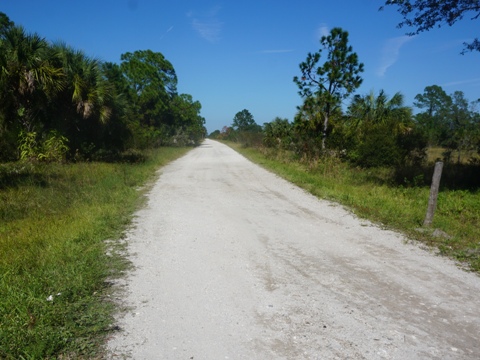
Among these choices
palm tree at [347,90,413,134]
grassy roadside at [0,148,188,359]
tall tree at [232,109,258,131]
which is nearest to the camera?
grassy roadside at [0,148,188,359]

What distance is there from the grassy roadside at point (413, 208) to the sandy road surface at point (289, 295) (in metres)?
0.52

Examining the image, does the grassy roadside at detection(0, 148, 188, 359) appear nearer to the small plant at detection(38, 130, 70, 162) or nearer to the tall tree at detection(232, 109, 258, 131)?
the small plant at detection(38, 130, 70, 162)

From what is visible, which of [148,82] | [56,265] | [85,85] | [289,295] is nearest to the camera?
[289,295]

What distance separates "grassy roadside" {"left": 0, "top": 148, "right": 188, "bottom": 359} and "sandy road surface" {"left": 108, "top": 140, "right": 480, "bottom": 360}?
0.34 metres

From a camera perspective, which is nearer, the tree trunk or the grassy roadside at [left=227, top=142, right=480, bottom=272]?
A: the grassy roadside at [left=227, top=142, right=480, bottom=272]

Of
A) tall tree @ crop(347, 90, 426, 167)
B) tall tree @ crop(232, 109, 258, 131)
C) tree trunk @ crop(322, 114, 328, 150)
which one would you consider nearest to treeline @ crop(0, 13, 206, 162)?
tree trunk @ crop(322, 114, 328, 150)

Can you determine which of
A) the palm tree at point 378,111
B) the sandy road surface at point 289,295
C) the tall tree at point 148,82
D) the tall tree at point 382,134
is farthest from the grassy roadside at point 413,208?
the tall tree at point 148,82

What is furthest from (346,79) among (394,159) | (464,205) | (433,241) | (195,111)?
(195,111)

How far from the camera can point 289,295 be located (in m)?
3.78

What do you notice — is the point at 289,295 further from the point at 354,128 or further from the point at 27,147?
the point at 354,128

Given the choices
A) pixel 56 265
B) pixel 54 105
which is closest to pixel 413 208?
pixel 56 265

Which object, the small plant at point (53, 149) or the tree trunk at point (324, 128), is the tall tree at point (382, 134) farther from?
the small plant at point (53, 149)

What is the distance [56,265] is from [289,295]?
10.0 feet

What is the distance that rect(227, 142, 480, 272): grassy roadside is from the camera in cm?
558
